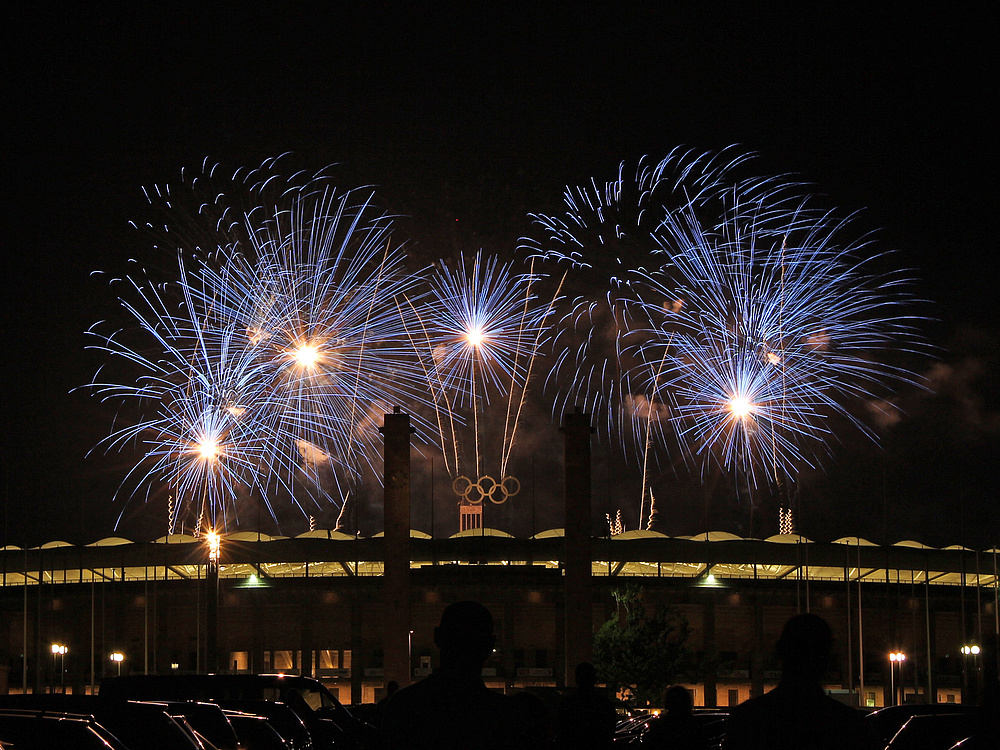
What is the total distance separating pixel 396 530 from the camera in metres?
61.3

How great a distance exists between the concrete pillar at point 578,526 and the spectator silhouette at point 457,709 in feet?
181

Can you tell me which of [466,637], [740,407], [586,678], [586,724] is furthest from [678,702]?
[740,407]

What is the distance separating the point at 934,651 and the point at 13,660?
5864 centimetres

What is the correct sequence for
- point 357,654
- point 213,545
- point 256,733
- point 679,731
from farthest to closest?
point 357,654 → point 213,545 → point 256,733 → point 679,731

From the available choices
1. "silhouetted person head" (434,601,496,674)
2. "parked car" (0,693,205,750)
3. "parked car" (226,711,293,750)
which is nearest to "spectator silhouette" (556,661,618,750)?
"parked car" (0,693,205,750)

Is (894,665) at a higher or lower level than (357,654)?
lower

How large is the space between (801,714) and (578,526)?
2175 inches

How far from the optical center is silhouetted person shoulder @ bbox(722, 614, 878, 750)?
198 inches

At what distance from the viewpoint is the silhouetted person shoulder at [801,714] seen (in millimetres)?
5035

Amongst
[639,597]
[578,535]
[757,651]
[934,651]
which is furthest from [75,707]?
[934,651]

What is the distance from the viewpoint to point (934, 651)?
72.7m

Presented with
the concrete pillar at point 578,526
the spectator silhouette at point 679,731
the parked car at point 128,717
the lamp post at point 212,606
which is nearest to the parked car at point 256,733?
the parked car at point 128,717

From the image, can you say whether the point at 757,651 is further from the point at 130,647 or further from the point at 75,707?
the point at 75,707

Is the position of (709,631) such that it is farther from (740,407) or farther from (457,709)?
(457,709)
